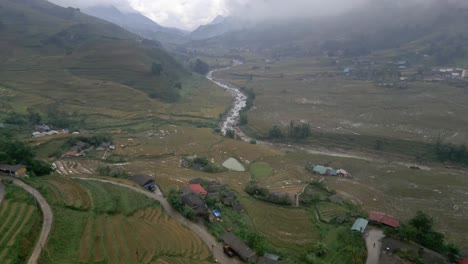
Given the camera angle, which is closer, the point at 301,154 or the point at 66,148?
the point at 66,148

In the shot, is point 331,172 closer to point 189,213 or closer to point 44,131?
point 189,213

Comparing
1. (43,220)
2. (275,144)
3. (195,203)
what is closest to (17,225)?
(43,220)

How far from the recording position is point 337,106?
275ft

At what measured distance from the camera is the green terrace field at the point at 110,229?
71.6ft

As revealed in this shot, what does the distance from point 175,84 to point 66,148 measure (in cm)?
4881

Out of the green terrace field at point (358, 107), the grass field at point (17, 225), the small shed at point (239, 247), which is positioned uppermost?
the green terrace field at point (358, 107)

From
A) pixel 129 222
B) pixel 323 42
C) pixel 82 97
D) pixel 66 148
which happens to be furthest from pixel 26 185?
pixel 323 42

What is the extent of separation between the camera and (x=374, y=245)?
28.6 metres

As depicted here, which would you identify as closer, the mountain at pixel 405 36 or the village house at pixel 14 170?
the village house at pixel 14 170

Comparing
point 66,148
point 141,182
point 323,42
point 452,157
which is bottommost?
point 66,148

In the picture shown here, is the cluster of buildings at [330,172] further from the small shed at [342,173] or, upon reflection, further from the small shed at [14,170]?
the small shed at [14,170]

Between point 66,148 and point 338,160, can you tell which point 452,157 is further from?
point 66,148

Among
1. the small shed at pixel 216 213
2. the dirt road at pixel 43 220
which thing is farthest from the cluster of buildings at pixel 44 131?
the small shed at pixel 216 213

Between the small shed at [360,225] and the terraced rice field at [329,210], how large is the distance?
2.58 m
